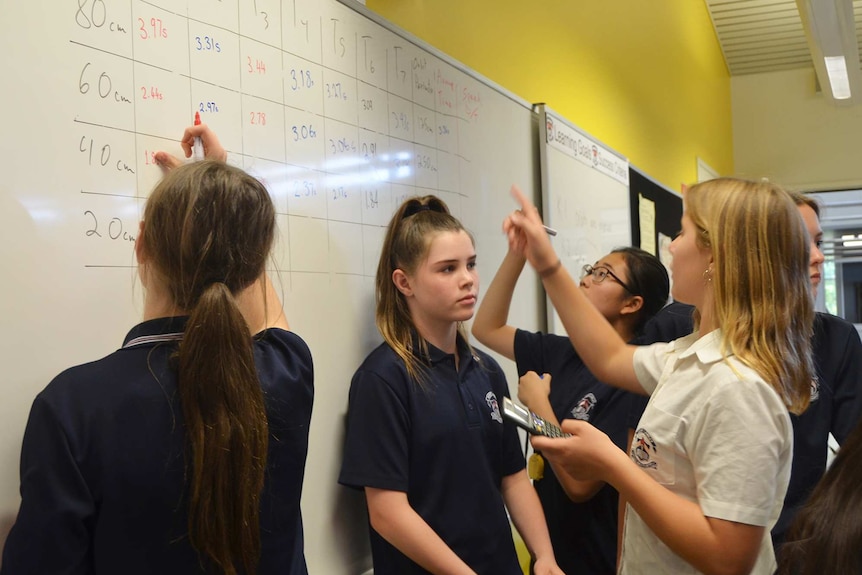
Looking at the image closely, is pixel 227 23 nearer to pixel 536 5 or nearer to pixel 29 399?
pixel 29 399

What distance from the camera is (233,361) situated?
104cm

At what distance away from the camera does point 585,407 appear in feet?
6.86

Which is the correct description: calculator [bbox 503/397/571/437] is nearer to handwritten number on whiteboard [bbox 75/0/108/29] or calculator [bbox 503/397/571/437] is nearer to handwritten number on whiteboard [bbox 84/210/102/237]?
handwritten number on whiteboard [bbox 84/210/102/237]

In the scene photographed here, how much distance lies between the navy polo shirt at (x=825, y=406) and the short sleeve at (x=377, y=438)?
81cm

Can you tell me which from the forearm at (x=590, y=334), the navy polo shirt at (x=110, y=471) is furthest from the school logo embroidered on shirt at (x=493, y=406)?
the navy polo shirt at (x=110, y=471)

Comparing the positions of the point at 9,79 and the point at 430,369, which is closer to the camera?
the point at 9,79

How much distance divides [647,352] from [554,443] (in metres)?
0.39

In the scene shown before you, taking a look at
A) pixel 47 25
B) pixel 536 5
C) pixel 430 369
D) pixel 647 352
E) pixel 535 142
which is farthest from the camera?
pixel 536 5

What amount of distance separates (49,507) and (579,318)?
1.10 meters

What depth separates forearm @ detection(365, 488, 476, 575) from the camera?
160cm

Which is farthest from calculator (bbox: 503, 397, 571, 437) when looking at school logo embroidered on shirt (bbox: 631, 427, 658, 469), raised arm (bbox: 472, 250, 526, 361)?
raised arm (bbox: 472, 250, 526, 361)

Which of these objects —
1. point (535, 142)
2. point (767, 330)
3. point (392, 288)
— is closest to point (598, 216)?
point (535, 142)

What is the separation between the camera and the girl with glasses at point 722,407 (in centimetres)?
122

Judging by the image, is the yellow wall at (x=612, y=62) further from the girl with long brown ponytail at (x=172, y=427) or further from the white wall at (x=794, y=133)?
the girl with long brown ponytail at (x=172, y=427)
